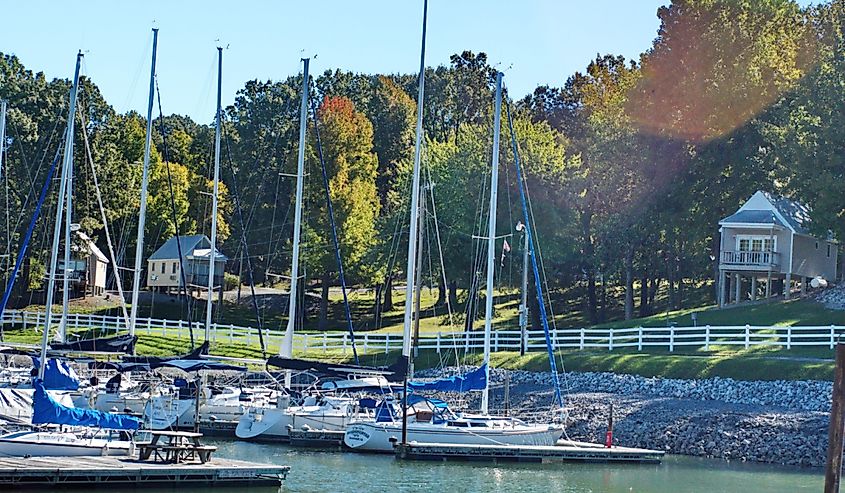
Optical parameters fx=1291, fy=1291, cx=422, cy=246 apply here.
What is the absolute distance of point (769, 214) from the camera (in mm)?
63875

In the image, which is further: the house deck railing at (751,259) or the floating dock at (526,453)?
the house deck railing at (751,259)

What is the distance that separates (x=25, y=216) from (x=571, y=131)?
3902cm

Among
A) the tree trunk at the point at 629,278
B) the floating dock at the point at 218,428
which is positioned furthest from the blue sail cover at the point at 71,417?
the tree trunk at the point at 629,278

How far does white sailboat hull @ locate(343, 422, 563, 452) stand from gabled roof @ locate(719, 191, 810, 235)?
94.8ft

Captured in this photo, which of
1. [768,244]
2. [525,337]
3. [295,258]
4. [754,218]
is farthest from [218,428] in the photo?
[768,244]

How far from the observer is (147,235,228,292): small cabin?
273 feet

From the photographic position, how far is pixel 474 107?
328 feet

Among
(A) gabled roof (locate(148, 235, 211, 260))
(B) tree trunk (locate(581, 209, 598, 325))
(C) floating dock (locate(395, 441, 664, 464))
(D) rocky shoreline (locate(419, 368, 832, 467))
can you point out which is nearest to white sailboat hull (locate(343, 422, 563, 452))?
(C) floating dock (locate(395, 441, 664, 464))

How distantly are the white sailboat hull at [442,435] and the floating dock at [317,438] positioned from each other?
0.94 m

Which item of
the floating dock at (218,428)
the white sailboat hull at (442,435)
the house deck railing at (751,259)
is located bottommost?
the floating dock at (218,428)

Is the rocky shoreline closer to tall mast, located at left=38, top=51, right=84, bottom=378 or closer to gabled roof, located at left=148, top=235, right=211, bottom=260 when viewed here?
tall mast, located at left=38, top=51, right=84, bottom=378

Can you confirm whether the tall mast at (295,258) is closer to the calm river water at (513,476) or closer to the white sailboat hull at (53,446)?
the calm river water at (513,476)

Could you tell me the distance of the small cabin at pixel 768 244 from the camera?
6347cm

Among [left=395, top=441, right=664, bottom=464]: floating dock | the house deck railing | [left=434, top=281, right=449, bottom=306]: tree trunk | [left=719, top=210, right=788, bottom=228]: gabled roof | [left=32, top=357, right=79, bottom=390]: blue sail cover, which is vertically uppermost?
[left=719, top=210, right=788, bottom=228]: gabled roof
